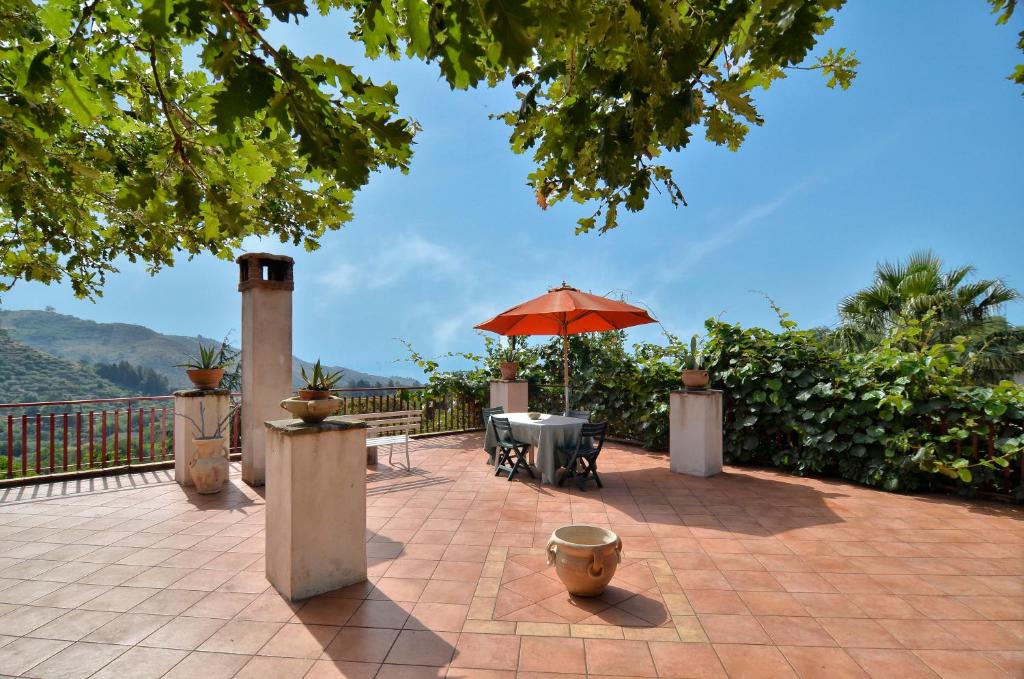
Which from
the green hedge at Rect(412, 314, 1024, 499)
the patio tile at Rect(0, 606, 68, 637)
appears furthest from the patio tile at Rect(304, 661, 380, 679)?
the green hedge at Rect(412, 314, 1024, 499)

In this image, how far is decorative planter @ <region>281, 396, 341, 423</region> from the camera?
3084mm

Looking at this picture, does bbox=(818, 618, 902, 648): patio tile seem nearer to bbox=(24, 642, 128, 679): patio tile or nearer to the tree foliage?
the tree foliage

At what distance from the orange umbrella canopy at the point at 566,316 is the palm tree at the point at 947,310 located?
268 inches

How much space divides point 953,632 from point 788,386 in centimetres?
406

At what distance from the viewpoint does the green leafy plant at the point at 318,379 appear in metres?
3.38

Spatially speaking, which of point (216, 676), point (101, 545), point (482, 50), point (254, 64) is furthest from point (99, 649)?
point (482, 50)

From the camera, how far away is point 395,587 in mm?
3094

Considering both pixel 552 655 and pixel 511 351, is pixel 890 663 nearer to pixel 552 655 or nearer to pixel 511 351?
pixel 552 655

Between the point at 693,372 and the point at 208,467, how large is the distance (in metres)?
5.66

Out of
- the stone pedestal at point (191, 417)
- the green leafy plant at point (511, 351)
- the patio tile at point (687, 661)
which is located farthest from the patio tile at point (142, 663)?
the green leafy plant at point (511, 351)

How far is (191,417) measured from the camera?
18.4 feet

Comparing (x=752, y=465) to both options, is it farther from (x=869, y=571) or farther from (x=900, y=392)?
(x=869, y=571)

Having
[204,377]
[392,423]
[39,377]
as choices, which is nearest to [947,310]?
[392,423]

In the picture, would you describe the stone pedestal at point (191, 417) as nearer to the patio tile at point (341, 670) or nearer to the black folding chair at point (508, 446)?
the black folding chair at point (508, 446)
